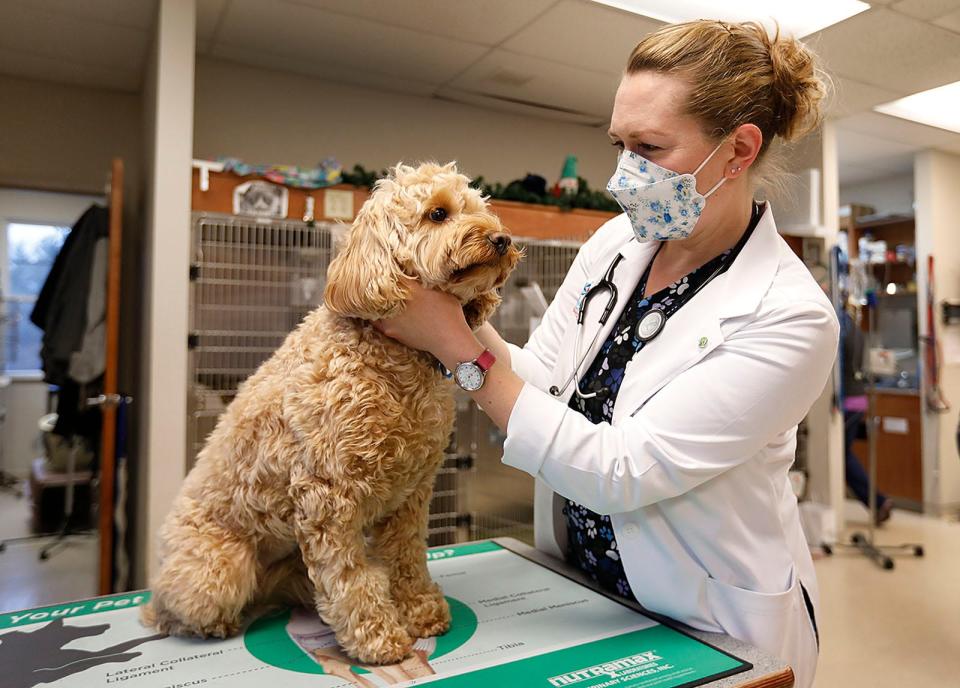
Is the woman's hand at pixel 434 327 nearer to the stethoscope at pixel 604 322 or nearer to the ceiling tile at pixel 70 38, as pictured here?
the stethoscope at pixel 604 322

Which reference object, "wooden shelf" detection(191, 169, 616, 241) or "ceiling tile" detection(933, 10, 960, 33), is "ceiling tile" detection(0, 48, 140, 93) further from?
"ceiling tile" detection(933, 10, 960, 33)

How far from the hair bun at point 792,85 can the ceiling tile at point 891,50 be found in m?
2.32

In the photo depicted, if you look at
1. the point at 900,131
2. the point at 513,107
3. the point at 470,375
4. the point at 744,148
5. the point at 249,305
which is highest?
the point at 513,107

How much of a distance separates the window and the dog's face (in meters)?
7.12

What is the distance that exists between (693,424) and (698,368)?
96mm

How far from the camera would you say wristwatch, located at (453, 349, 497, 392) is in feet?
3.48

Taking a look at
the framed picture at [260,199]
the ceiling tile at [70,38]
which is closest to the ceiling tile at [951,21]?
the framed picture at [260,199]

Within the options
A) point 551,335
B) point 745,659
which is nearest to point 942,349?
point 551,335

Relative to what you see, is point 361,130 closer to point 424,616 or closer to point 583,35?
point 583,35

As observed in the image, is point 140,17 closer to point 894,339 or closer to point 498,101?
point 498,101

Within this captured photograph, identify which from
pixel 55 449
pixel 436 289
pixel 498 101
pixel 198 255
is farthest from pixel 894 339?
pixel 55 449

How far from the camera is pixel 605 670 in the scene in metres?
1.02

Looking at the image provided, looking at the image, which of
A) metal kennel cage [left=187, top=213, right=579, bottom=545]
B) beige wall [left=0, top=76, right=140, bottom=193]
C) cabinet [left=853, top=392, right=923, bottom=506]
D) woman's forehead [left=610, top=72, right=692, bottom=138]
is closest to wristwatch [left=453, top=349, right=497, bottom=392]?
woman's forehead [left=610, top=72, right=692, bottom=138]

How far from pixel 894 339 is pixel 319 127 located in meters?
5.39
